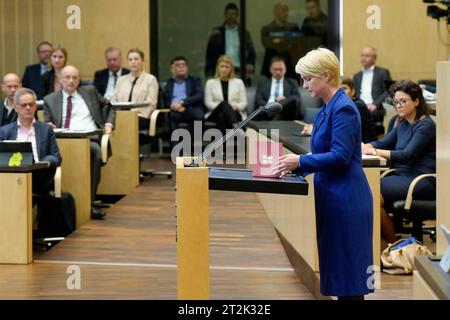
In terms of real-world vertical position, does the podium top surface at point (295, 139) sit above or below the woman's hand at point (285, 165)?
below

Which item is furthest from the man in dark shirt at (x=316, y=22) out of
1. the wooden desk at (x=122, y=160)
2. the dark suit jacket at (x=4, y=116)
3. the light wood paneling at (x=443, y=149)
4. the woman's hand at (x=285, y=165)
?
the woman's hand at (x=285, y=165)

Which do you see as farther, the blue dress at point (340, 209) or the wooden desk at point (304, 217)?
the wooden desk at point (304, 217)

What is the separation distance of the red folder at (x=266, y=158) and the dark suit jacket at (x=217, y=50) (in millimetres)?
10713

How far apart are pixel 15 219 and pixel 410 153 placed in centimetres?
300

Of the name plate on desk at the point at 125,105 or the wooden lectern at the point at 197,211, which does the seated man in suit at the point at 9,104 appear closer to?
the name plate on desk at the point at 125,105

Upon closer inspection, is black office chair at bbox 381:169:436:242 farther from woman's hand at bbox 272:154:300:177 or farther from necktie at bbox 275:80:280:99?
necktie at bbox 275:80:280:99

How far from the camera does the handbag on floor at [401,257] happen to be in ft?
22.2

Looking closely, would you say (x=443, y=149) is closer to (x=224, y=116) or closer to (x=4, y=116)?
(x=4, y=116)

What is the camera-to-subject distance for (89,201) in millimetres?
9477

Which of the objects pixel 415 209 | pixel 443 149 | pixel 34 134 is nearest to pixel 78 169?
pixel 34 134

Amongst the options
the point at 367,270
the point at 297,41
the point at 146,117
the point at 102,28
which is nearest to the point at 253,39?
the point at 297,41

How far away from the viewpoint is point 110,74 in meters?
13.2
